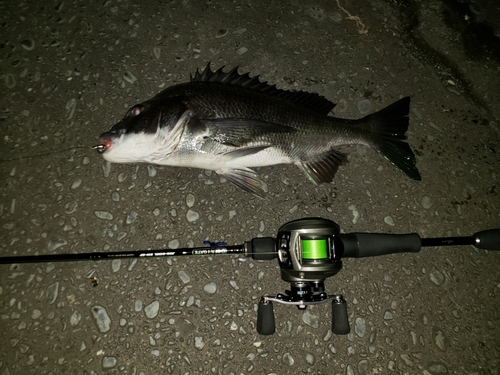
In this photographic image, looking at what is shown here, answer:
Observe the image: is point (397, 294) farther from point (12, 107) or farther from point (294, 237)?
point (12, 107)

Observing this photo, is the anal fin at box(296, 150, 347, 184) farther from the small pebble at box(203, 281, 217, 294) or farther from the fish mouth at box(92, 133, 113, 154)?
the fish mouth at box(92, 133, 113, 154)

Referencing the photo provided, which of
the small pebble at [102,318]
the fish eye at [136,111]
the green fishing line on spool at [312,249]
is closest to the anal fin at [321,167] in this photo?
the green fishing line on spool at [312,249]

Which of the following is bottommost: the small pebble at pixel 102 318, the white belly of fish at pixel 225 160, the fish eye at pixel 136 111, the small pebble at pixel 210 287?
the small pebble at pixel 102 318

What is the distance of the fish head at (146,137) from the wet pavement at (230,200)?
0.36 m

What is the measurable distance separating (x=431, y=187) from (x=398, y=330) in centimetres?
108

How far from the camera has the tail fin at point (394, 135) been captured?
2367 millimetres

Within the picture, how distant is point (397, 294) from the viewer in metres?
2.28

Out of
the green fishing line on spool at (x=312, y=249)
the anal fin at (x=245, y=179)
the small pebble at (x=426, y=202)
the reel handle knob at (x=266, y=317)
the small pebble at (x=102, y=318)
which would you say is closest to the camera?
the green fishing line on spool at (x=312, y=249)

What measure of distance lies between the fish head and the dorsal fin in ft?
1.38

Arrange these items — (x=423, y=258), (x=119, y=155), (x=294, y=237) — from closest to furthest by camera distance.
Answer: (x=294, y=237) < (x=119, y=155) < (x=423, y=258)

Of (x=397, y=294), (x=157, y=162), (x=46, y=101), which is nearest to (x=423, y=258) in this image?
(x=397, y=294)

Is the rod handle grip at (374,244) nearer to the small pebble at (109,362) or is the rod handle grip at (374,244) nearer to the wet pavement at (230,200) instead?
the wet pavement at (230,200)

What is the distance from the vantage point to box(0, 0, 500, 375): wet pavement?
83.5 inches

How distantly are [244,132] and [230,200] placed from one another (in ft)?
1.73
